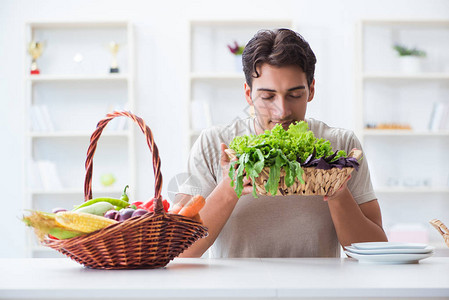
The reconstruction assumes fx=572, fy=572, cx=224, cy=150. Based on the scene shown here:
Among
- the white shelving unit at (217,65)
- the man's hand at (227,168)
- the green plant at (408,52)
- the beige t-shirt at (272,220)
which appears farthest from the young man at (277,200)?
the green plant at (408,52)

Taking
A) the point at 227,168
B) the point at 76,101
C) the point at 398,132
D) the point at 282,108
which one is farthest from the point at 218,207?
the point at 76,101

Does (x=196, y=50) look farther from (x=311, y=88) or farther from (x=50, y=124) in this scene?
(x=311, y=88)

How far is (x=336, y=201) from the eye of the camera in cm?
159

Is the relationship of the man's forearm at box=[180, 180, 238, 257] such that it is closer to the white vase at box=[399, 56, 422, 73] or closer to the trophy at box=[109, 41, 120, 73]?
the trophy at box=[109, 41, 120, 73]

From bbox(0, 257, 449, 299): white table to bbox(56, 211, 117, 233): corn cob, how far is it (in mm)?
98

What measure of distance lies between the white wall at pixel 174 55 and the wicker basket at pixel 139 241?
286 centimetres

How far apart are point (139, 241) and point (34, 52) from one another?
3.16 meters

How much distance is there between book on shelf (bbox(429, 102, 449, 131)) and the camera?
3.92 meters

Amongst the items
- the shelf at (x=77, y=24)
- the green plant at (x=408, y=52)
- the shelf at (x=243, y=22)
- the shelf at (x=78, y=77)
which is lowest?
the shelf at (x=78, y=77)

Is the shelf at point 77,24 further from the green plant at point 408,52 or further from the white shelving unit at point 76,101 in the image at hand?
the green plant at point 408,52

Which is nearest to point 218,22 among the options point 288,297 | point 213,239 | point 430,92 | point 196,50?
point 196,50

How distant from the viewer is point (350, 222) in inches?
64.5

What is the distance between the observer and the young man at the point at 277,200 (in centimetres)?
166

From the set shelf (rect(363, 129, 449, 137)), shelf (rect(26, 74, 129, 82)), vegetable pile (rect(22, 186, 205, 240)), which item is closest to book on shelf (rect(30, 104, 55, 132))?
shelf (rect(26, 74, 129, 82))
